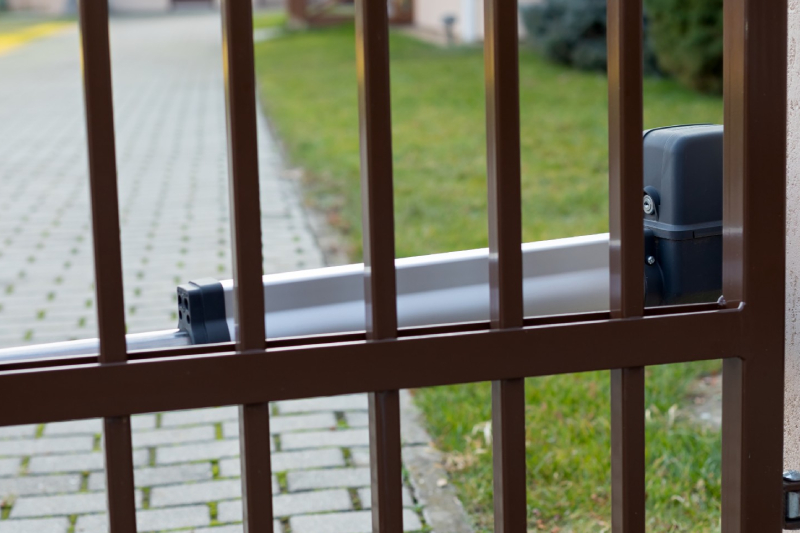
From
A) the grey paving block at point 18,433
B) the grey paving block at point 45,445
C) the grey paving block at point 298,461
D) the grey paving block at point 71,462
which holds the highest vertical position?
the grey paving block at point 18,433

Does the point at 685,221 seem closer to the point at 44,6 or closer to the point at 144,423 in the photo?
the point at 144,423

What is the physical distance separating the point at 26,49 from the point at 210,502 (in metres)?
24.0

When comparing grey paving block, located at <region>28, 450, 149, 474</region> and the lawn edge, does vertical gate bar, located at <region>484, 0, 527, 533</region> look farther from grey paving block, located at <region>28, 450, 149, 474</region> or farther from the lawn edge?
grey paving block, located at <region>28, 450, 149, 474</region>

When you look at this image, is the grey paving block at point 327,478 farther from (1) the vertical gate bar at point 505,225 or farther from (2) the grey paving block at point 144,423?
(1) the vertical gate bar at point 505,225

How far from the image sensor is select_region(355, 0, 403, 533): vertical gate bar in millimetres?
1389

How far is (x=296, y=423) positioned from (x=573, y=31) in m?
10.2

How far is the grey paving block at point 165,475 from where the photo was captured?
3.31 m

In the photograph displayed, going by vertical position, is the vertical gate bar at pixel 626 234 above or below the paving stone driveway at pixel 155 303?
above

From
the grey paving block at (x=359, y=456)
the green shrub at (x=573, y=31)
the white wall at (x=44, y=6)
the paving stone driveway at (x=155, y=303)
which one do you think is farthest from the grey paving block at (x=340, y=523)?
the white wall at (x=44, y=6)

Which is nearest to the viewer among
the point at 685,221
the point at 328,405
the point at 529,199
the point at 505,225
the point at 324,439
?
the point at 505,225

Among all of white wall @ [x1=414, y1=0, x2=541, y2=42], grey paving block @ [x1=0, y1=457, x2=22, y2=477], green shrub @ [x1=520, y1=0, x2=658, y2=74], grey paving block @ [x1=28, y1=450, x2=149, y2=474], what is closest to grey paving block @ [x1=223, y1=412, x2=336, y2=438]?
grey paving block @ [x1=28, y1=450, x2=149, y2=474]

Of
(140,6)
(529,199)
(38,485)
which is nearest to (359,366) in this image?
(38,485)

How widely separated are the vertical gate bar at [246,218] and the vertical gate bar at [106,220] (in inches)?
5.9

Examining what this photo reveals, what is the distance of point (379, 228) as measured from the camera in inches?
55.8
